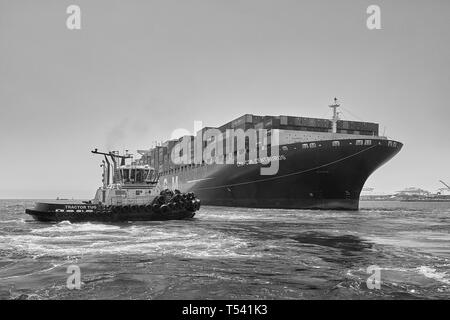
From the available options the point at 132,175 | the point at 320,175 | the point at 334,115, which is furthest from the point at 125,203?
the point at 334,115

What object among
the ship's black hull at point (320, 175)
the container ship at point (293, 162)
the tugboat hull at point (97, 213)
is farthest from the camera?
the container ship at point (293, 162)

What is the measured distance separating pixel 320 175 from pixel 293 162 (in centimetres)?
345

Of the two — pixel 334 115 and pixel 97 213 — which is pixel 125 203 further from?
pixel 334 115

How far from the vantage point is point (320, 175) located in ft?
151

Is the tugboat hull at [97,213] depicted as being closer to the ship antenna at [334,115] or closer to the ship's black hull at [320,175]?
the ship's black hull at [320,175]

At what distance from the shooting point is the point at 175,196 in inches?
1234

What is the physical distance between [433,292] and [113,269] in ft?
27.4

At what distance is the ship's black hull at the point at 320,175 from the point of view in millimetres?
45375

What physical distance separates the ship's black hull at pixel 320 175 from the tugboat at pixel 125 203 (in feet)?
60.2

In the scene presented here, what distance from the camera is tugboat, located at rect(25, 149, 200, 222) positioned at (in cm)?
2833

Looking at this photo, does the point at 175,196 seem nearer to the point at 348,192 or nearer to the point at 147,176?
the point at 147,176

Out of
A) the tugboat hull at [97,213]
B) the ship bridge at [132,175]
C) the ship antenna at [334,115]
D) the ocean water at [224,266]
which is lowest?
the ocean water at [224,266]

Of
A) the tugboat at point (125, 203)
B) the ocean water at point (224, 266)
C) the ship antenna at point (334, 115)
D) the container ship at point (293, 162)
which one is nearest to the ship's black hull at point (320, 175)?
the container ship at point (293, 162)
